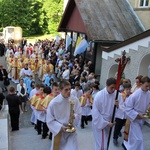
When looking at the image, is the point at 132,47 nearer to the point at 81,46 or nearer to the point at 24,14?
the point at 81,46

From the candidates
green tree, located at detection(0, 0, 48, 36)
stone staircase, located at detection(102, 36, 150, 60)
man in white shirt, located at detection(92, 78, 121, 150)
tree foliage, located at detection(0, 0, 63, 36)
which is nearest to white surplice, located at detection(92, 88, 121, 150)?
man in white shirt, located at detection(92, 78, 121, 150)

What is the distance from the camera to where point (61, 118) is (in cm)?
454

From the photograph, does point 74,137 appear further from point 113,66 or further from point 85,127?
point 113,66

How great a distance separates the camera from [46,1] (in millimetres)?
39219

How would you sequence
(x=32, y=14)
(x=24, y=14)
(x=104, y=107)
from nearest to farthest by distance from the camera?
(x=104, y=107), (x=24, y=14), (x=32, y=14)

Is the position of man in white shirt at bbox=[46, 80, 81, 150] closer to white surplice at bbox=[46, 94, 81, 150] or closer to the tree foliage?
white surplice at bbox=[46, 94, 81, 150]

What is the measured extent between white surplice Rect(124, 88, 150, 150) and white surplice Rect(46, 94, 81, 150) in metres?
1.23

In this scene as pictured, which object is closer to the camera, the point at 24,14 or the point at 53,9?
the point at 53,9

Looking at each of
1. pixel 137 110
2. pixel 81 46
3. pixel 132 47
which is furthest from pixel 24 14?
pixel 137 110

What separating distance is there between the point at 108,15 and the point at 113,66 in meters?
3.79

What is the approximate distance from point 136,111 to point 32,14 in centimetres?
3828

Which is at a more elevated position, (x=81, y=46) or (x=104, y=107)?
(x=81, y=46)

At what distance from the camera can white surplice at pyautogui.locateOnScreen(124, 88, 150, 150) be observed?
5203mm

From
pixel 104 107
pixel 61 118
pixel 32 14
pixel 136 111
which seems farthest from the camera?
pixel 32 14
